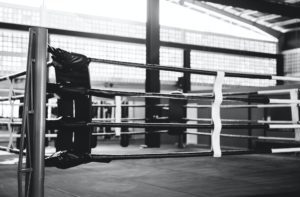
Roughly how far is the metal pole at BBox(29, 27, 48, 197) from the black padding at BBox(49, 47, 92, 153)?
141 mm

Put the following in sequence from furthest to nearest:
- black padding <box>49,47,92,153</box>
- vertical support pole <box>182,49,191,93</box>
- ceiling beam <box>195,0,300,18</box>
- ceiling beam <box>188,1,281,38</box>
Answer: ceiling beam <box>188,1,281,38</box> → vertical support pole <box>182,49,191,93</box> → ceiling beam <box>195,0,300,18</box> → black padding <box>49,47,92,153</box>

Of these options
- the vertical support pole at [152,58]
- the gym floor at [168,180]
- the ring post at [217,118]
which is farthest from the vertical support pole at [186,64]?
the ring post at [217,118]

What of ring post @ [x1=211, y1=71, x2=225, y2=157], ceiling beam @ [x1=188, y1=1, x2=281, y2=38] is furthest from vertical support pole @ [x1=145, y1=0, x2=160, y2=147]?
ceiling beam @ [x1=188, y1=1, x2=281, y2=38]

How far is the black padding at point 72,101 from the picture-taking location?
1.83 m

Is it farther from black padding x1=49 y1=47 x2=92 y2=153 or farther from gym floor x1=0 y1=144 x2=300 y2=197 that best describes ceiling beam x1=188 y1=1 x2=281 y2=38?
black padding x1=49 y1=47 x2=92 y2=153

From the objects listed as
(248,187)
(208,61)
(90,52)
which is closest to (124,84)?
(90,52)

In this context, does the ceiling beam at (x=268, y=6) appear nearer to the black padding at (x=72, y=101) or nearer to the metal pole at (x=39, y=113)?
the black padding at (x=72, y=101)

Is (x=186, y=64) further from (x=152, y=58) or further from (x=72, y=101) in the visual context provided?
(x=72, y=101)

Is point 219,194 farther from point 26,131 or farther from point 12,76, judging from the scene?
point 12,76

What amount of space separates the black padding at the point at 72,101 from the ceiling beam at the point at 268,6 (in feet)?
14.8

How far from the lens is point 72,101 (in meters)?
1.90

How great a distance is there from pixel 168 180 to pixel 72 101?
1.18m

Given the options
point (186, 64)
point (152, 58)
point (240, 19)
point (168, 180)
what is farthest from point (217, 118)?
point (240, 19)

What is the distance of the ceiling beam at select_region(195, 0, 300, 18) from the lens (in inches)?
236
